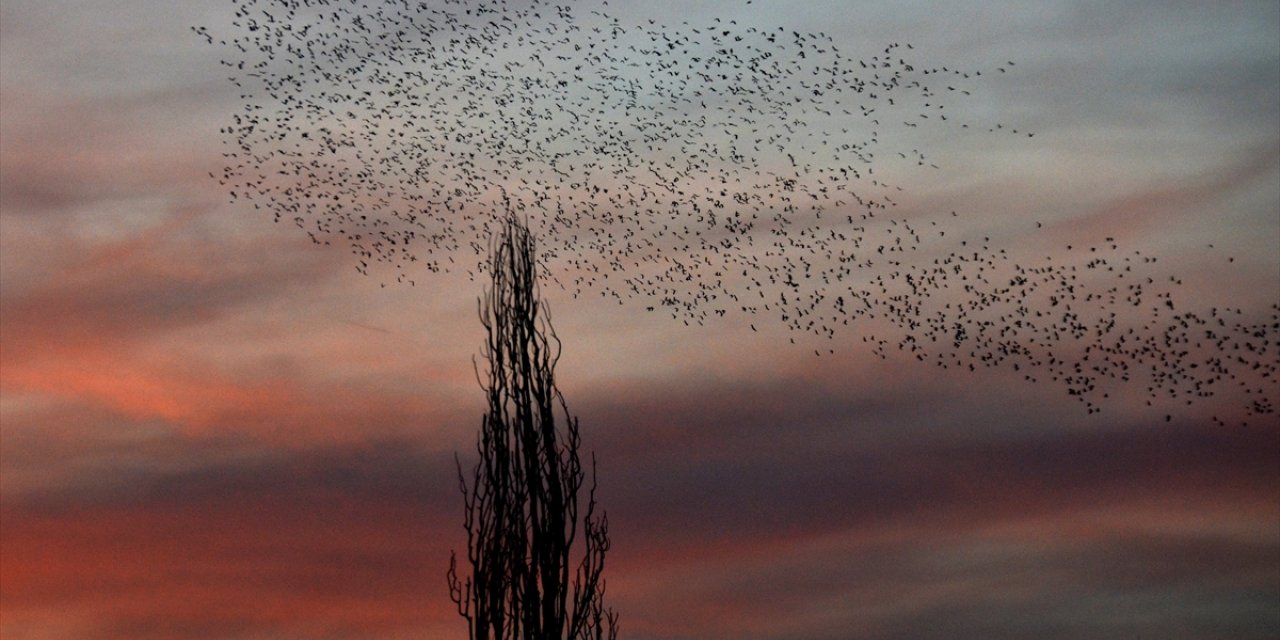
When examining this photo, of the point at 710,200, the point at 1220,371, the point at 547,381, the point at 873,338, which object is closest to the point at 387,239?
the point at 547,381

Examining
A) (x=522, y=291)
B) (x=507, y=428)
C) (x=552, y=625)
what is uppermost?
(x=522, y=291)

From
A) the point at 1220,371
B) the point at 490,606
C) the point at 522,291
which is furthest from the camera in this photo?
the point at 1220,371

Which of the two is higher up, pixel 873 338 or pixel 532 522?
pixel 873 338

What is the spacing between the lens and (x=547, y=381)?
2042cm

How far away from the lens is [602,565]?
20.1m

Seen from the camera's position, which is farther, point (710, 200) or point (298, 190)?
point (710, 200)

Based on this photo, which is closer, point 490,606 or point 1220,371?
point 490,606

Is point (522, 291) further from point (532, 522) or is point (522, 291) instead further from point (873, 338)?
point (873, 338)

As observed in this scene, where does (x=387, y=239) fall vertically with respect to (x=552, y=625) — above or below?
above

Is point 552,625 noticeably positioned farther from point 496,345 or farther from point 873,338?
point 873,338

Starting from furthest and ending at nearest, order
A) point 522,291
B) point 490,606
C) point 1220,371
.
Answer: point 1220,371 < point 522,291 < point 490,606

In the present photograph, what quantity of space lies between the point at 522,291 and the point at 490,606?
365 centimetres

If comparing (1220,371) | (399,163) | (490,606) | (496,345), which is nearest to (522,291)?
(496,345)

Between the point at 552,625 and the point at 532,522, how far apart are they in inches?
45.5
